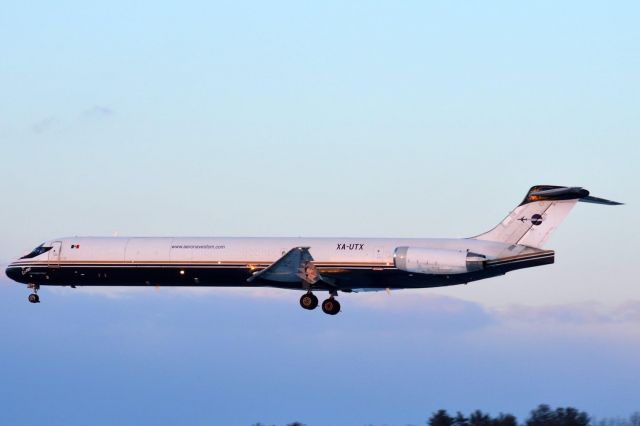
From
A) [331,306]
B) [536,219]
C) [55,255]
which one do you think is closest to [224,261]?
[331,306]

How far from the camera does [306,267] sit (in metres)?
61.3

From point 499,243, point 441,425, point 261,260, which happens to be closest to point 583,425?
point 441,425

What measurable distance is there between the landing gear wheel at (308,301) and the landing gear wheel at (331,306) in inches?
17.1

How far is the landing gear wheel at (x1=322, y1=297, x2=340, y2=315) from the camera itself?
62.8 metres

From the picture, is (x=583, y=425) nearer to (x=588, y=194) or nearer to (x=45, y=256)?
(x=588, y=194)

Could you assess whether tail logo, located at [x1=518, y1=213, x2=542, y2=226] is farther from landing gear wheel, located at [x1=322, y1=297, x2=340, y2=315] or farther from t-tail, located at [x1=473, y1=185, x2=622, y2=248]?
landing gear wheel, located at [x1=322, y1=297, x2=340, y2=315]

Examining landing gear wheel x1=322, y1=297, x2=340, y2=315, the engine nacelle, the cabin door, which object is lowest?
landing gear wheel x1=322, y1=297, x2=340, y2=315

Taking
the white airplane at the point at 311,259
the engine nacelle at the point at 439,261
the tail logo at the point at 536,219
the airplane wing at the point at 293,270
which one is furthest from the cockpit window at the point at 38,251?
the tail logo at the point at 536,219

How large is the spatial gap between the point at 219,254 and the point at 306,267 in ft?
12.6

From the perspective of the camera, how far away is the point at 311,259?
201 feet

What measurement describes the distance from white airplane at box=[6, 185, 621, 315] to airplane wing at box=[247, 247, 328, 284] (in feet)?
0.13

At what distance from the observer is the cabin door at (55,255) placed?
65.3 meters

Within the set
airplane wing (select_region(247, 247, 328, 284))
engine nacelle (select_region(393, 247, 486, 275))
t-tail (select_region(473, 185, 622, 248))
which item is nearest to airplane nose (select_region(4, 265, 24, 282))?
airplane wing (select_region(247, 247, 328, 284))

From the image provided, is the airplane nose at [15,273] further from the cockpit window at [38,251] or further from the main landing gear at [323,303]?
the main landing gear at [323,303]
